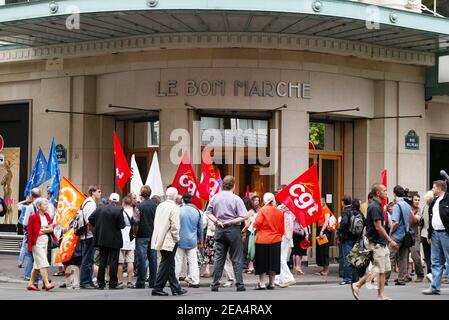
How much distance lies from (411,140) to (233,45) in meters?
6.01

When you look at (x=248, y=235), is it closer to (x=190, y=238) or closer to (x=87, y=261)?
(x=190, y=238)

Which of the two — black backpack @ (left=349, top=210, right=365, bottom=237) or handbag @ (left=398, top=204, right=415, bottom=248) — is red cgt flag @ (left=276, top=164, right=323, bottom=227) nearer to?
black backpack @ (left=349, top=210, right=365, bottom=237)

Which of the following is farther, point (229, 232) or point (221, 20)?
point (221, 20)

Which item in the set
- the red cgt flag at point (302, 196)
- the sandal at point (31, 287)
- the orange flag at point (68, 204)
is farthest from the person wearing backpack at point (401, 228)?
the sandal at point (31, 287)

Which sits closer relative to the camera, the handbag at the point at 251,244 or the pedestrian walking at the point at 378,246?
the pedestrian walking at the point at 378,246

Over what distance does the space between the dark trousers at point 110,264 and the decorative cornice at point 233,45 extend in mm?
7852

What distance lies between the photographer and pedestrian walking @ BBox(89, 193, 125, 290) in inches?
668

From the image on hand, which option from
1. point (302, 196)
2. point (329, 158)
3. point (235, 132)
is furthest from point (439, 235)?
point (329, 158)

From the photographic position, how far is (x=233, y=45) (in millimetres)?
23297

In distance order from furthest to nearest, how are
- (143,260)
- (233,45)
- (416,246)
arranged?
1. (233,45)
2. (416,246)
3. (143,260)

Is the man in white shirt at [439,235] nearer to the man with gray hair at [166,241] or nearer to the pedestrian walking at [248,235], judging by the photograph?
the man with gray hair at [166,241]

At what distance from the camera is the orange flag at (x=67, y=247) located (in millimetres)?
17281

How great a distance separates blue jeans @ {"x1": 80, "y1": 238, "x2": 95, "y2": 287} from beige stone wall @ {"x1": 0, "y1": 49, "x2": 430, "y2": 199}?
6424mm

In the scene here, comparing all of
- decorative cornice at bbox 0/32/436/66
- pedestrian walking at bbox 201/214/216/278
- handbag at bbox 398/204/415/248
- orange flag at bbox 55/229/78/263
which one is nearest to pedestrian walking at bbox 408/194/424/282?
handbag at bbox 398/204/415/248
